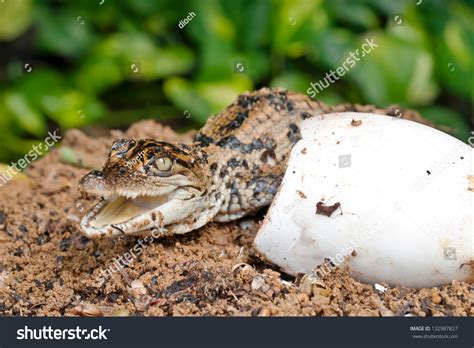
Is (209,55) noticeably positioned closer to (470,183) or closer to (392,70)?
(392,70)

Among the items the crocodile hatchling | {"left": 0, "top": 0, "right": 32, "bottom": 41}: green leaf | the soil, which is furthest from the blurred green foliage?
the soil

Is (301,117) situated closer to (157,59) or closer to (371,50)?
(371,50)

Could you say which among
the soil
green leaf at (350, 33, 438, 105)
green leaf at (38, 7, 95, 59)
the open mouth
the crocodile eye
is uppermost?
green leaf at (38, 7, 95, 59)

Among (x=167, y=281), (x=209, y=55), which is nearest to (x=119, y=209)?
(x=167, y=281)

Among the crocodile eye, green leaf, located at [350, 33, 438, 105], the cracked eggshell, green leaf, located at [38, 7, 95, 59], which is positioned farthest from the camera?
green leaf, located at [38, 7, 95, 59]

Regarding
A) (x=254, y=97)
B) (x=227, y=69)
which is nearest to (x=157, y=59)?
(x=227, y=69)

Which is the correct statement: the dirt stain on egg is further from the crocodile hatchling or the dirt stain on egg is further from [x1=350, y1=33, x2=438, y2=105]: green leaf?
[x1=350, y1=33, x2=438, y2=105]: green leaf

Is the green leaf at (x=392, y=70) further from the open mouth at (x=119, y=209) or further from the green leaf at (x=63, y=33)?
the open mouth at (x=119, y=209)
